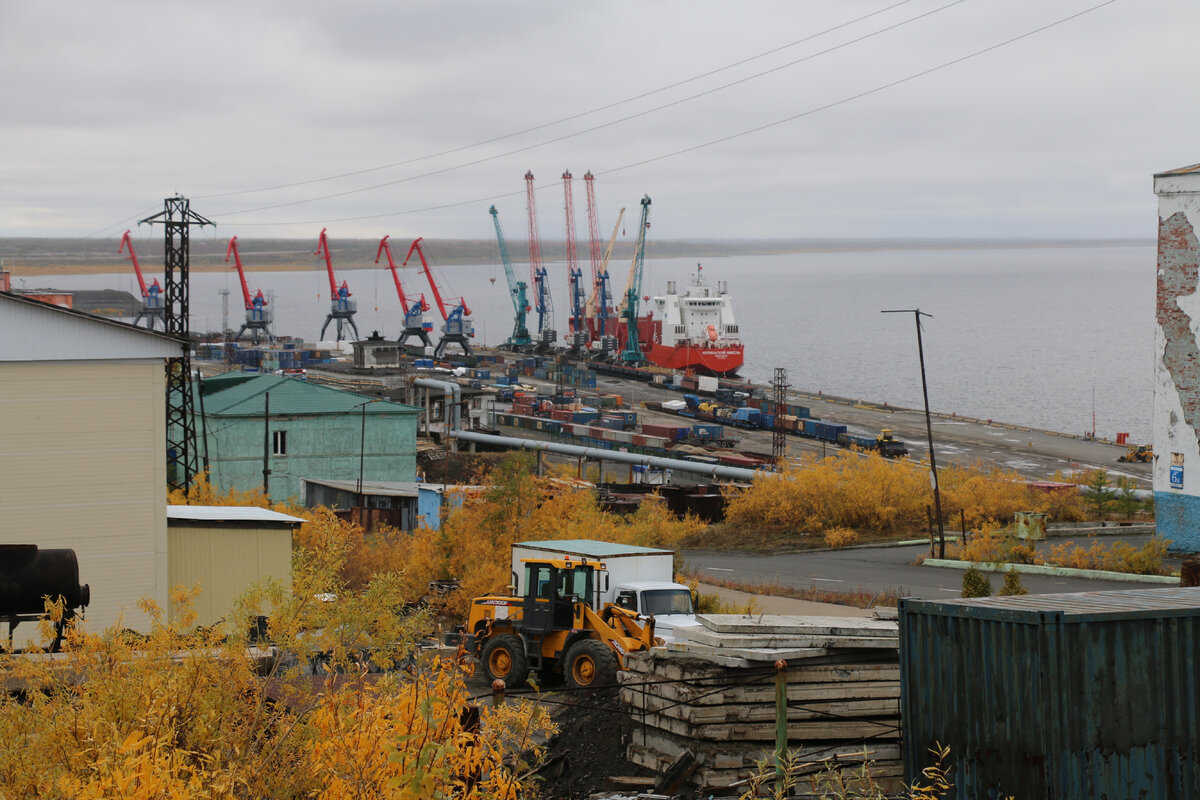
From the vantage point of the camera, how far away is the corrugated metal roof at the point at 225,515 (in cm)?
2062

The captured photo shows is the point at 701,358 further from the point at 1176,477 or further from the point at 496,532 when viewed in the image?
the point at 496,532

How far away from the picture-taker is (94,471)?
19.5 meters

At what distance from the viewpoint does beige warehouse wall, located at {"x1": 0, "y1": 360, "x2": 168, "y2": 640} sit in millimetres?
18906

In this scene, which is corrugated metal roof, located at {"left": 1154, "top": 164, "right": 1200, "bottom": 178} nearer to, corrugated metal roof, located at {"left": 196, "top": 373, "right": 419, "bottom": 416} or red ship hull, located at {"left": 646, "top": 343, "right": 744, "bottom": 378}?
corrugated metal roof, located at {"left": 196, "top": 373, "right": 419, "bottom": 416}

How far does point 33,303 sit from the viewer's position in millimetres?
18719

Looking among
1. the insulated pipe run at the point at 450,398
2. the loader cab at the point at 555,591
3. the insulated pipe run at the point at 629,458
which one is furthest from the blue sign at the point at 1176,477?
the insulated pipe run at the point at 450,398

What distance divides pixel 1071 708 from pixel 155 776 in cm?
615

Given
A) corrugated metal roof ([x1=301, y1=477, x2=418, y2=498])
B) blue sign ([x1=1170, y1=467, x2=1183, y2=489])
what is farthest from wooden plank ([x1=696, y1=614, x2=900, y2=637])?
corrugated metal roof ([x1=301, y1=477, x2=418, y2=498])

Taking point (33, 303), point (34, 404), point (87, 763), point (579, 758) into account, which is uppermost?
point (33, 303)

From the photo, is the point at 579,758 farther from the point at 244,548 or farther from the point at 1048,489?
the point at 1048,489

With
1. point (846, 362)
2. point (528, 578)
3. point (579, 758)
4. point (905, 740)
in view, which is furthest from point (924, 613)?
point (846, 362)

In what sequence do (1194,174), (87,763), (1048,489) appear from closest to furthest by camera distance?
1. (87,763)
2. (1194,174)
3. (1048,489)

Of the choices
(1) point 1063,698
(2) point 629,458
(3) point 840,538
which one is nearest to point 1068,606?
(1) point 1063,698

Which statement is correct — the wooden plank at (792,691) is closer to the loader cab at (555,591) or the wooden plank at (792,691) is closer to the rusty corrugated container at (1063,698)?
the rusty corrugated container at (1063,698)
